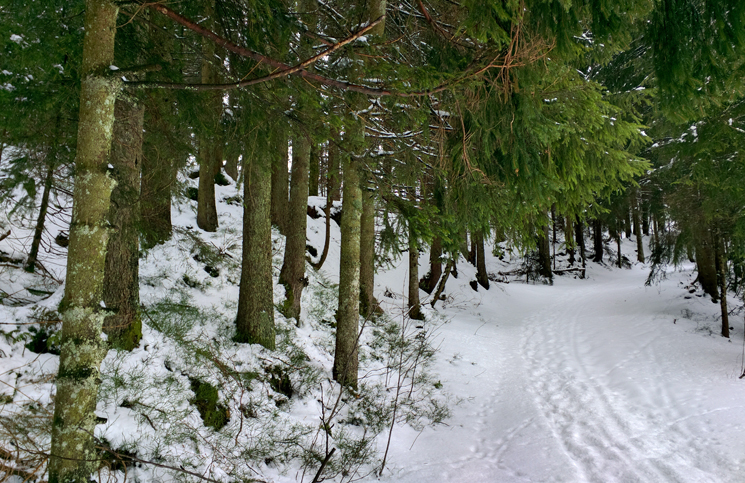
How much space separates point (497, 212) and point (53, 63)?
20.4ft

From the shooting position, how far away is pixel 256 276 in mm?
6492

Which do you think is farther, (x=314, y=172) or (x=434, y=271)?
(x=314, y=172)

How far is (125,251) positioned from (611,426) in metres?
6.64

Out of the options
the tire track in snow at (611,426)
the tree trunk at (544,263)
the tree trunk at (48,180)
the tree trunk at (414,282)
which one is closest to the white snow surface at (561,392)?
the tire track in snow at (611,426)

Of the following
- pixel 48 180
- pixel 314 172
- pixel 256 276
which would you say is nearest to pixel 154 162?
pixel 48 180

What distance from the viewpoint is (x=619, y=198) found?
20.8 metres

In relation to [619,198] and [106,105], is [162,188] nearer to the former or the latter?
[106,105]

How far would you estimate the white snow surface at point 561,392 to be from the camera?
419cm

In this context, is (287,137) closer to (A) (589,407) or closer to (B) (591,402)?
(A) (589,407)

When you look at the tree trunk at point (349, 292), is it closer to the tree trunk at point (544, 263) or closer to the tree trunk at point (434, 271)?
the tree trunk at point (434, 271)

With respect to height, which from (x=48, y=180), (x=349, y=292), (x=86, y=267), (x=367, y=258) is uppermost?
(x=48, y=180)

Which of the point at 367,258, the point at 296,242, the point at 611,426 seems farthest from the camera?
the point at 367,258

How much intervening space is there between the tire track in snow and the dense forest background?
6.28 feet

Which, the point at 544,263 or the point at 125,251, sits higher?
the point at 125,251
